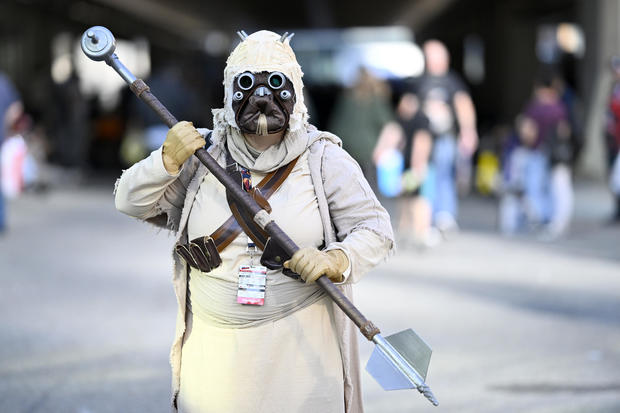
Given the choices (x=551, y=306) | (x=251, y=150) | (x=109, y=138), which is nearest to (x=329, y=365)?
(x=251, y=150)

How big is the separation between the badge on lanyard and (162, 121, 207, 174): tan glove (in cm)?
39

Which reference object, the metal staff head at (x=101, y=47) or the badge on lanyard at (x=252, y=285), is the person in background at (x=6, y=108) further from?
the badge on lanyard at (x=252, y=285)

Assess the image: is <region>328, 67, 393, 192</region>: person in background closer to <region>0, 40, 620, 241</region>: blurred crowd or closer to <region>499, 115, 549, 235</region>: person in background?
<region>0, 40, 620, 241</region>: blurred crowd

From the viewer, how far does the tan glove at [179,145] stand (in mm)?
3352

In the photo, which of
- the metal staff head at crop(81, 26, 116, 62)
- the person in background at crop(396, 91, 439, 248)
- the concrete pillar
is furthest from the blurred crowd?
the metal staff head at crop(81, 26, 116, 62)

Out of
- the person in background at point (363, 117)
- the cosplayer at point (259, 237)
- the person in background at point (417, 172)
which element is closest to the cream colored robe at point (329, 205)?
the cosplayer at point (259, 237)

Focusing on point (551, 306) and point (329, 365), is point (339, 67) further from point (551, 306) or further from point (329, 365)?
point (329, 365)

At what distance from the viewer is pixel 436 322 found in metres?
7.48

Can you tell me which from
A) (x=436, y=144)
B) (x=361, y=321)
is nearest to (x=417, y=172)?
(x=436, y=144)

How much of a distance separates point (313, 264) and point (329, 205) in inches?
14.6

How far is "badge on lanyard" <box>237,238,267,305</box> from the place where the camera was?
343 centimetres

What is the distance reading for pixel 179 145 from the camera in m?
3.36

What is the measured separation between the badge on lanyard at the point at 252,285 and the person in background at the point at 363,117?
30.3 feet

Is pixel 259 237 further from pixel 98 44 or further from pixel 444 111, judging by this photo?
pixel 444 111
